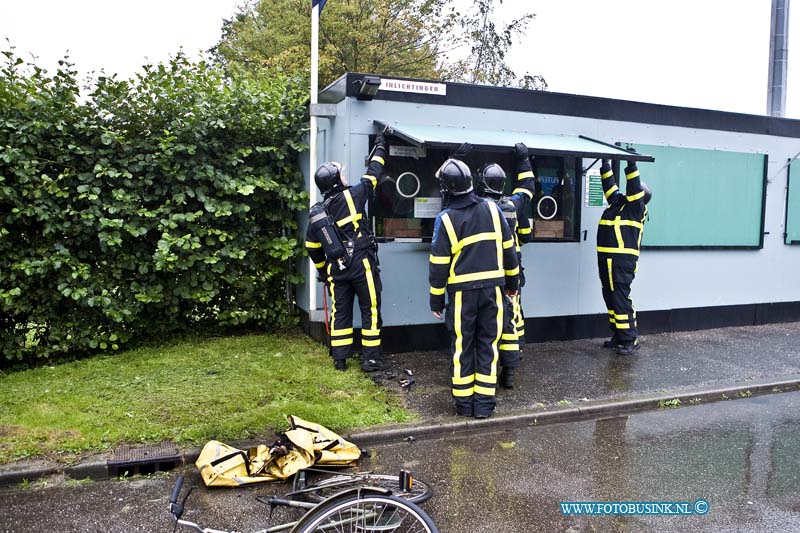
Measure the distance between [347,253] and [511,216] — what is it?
66.7 inches

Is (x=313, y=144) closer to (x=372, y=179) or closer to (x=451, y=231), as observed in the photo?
(x=372, y=179)

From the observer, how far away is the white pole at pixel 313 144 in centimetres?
663

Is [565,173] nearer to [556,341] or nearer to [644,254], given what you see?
[644,254]

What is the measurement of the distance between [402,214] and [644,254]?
11.7 feet

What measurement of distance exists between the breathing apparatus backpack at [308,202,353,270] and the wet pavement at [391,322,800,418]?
1.44 metres

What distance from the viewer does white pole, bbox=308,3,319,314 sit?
6.63 metres

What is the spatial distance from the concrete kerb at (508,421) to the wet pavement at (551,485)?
0.09 meters

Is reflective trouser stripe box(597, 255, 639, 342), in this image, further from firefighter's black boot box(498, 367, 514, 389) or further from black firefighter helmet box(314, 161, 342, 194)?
black firefighter helmet box(314, 161, 342, 194)

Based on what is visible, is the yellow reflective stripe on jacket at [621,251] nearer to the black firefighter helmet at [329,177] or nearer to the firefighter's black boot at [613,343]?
the firefighter's black boot at [613,343]

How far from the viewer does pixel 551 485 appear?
3.99 meters

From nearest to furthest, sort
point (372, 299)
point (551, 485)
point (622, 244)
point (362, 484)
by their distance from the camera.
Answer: point (362, 484)
point (551, 485)
point (372, 299)
point (622, 244)

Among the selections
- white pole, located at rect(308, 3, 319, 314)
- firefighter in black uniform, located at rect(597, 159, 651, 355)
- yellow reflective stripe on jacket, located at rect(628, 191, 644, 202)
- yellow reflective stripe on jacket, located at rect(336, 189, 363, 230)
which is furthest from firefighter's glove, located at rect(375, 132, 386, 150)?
yellow reflective stripe on jacket, located at rect(628, 191, 644, 202)

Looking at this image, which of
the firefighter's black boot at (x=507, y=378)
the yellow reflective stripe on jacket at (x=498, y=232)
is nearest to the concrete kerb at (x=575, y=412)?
the firefighter's black boot at (x=507, y=378)

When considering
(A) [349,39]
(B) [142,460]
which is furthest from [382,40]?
(B) [142,460]
